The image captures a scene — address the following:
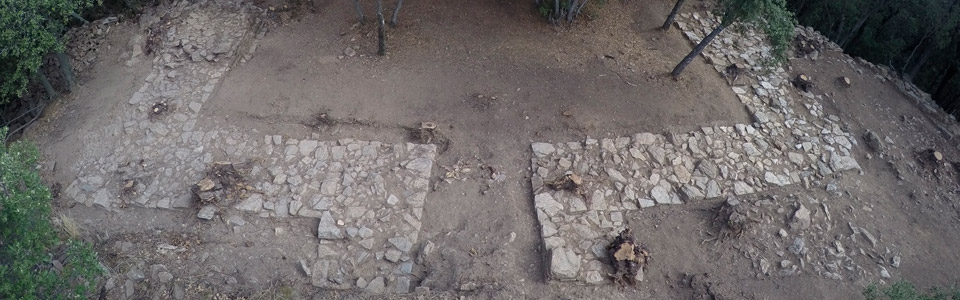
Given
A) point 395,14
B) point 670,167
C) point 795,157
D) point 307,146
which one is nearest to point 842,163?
point 795,157

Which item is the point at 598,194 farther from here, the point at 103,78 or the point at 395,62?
the point at 103,78

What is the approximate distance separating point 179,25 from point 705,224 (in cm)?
1322

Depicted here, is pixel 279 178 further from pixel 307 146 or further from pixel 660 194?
pixel 660 194

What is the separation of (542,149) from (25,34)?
35.3 feet

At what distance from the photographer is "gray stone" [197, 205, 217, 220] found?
970cm

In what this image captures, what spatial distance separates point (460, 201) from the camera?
33.2ft

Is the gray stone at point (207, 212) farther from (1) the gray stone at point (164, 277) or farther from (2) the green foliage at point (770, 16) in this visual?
(2) the green foliage at point (770, 16)

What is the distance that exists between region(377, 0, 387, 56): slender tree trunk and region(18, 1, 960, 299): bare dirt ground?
256mm

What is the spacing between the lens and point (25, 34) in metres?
10.8

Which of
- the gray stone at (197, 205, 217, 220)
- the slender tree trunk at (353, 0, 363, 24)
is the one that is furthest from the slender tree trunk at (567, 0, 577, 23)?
the gray stone at (197, 205, 217, 220)

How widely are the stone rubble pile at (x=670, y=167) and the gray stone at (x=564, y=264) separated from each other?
17 mm

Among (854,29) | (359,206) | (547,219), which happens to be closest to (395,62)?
(359,206)

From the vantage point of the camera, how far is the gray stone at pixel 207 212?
970 centimetres

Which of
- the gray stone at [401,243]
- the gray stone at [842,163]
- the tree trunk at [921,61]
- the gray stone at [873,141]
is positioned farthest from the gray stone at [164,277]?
the tree trunk at [921,61]
